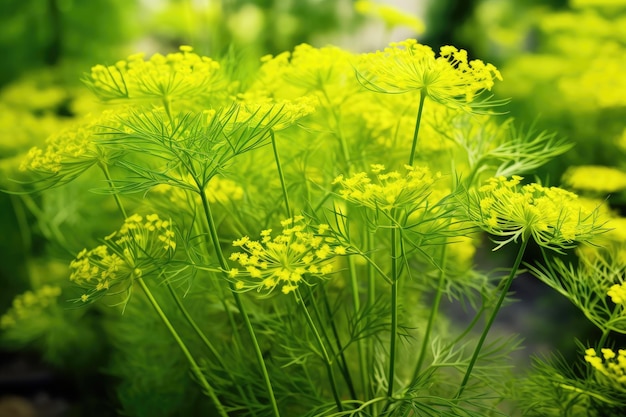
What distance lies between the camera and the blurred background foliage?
204 centimetres

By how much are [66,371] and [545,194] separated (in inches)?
76.5

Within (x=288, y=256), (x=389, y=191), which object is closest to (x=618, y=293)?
(x=389, y=191)

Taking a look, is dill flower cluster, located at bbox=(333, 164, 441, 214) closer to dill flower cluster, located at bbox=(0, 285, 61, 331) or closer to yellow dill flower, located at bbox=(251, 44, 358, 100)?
yellow dill flower, located at bbox=(251, 44, 358, 100)

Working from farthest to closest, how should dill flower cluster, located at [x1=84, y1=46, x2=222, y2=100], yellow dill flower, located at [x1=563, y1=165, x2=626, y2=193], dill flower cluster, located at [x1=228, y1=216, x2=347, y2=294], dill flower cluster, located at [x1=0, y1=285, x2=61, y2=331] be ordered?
1. dill flower cluster, located at [x1=0, y1=285, x2=61, y2=331]
2. yellow dill flower, located at [x1=563, y1=165, x2=626, y2=193]
3. dill flower cluster, located at [x1=84, y1=46, x2=222, y2=100]
4. dill flower cluster, located at [x1=228, y1=216, x2=347, y2=294]

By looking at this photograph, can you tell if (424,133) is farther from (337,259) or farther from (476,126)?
(337,259)

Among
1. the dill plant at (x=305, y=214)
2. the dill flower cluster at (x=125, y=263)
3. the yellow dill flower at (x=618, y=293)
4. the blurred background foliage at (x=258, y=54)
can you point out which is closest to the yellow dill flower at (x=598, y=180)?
the blurred background foliage at (x=258, y=54)

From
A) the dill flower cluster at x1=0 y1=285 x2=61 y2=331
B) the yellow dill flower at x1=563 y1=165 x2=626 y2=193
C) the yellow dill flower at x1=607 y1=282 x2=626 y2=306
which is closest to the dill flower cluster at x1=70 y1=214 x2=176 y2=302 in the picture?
the yellow dill flower at x1=607 y1=282 x2=626 y2=306

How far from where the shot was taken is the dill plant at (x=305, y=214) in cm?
92

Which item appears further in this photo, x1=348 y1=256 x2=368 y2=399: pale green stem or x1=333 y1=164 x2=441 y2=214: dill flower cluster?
x1=348 y1=256 x2=368 y2=399: pale green stem

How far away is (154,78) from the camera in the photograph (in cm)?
108

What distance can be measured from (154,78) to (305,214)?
37cm

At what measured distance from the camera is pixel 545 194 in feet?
3.20

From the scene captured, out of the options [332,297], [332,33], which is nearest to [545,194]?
[332,297]

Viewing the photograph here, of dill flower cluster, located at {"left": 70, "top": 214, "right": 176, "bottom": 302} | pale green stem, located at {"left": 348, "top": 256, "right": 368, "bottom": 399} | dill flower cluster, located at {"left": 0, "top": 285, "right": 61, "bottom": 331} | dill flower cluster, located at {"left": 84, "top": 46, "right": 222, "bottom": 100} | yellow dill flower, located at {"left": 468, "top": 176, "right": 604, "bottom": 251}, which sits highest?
dill flower cluster, located at {"left": 84, "top": 46, "right": 222, "bottom": 100}
